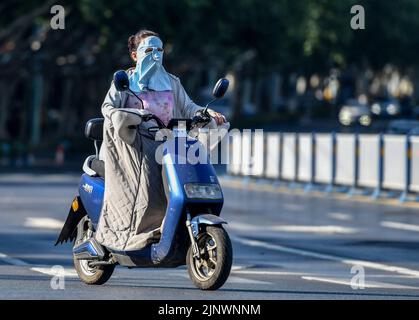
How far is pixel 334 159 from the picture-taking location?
1247 inches

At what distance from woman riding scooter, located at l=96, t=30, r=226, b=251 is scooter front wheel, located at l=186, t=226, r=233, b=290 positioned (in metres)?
0.41

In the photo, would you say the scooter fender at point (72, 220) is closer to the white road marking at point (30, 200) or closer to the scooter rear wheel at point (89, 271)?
the scooter rear wheel at point (89, 271)

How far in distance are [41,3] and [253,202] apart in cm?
2509

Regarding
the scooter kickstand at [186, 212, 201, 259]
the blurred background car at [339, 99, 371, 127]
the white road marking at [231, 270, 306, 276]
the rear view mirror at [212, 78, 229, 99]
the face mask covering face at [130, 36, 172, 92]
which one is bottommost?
the white road marking at [231, 270, 306, 276]

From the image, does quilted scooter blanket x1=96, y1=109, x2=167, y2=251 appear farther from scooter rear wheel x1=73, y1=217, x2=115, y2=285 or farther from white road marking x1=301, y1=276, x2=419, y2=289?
white road marking x1=301, y1=276, x2=419, y2=289

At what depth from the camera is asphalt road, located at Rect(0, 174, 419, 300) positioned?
11.7 metres

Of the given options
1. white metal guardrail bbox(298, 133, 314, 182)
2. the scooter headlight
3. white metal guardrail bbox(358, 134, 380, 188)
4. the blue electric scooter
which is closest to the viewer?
the blue electric scooter

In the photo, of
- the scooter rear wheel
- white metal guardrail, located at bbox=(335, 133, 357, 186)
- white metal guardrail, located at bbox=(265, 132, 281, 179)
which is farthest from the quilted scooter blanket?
white metal guardrail, located at bbox=(265, 132, 281, 179)

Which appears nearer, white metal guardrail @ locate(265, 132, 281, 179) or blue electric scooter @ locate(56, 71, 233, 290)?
blue electric scooter @ locate(56, 71, 233, 290)

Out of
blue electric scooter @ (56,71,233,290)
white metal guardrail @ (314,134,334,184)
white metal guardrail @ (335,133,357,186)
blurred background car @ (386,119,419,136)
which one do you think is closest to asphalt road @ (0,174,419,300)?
blue electric scooter @ (56,71,233,290)

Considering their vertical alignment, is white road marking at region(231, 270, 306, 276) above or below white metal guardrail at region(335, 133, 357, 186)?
below

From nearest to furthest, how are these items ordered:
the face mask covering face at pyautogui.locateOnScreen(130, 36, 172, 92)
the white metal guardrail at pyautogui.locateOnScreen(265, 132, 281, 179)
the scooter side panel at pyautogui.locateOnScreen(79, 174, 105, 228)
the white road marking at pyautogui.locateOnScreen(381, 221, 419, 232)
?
the face mask covering face at pyautogui.locateOnScreen(130, 36, 172, 92)
the scooter side panel at pyautogui.locateOnScreen(79, 174, 105, 228)
the white road marking at pyautogui.locateOnScreen(381, 221, 419, 232)
the white metal guardrail at pyautogui.locateOnScreen(265, 132, 281, 179)

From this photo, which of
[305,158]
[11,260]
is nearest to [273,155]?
[305,158]

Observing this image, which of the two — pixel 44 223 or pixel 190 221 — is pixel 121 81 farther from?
pixel 44 223
